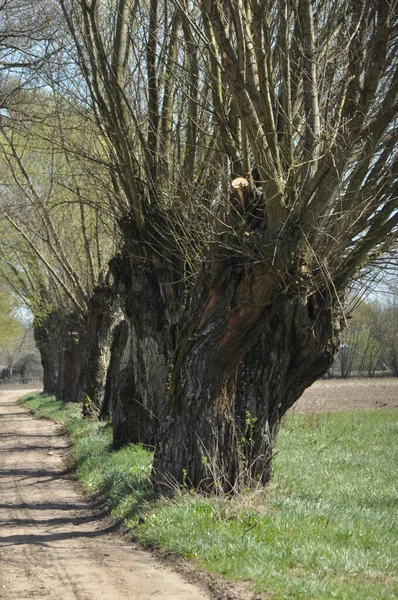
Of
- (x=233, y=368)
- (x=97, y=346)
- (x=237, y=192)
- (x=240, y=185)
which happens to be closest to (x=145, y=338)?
(x=233, y=368)

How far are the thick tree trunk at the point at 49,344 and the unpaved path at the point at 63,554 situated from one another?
19336 mm

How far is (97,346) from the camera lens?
73.0ft

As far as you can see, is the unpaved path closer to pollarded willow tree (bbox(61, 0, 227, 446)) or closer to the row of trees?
the row of trees

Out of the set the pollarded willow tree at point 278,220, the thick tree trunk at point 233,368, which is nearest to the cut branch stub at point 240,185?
the pollarded willow tree at point 278,220

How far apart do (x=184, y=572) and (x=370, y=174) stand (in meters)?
4.70

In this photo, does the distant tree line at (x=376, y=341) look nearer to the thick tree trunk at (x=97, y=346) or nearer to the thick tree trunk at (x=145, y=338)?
the thick tree trunk at (x=97, y=346)

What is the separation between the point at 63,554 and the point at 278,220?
3.93 m

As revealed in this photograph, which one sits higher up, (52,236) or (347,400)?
(52,236)

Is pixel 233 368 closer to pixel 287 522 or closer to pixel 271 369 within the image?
pixel 271 369

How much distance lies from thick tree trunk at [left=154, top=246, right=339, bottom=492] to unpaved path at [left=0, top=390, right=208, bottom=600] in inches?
46.7

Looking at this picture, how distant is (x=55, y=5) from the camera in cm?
1409

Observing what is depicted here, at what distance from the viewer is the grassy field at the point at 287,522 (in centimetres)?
622

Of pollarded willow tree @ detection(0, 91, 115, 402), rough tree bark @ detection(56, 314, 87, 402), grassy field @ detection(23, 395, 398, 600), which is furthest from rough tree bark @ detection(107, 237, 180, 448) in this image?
rough tree bark @ detection(56, 314, 87, 402)

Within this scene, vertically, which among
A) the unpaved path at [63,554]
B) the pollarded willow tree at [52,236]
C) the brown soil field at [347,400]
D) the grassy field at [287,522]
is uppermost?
the pollarded willow tree at [52,236]
